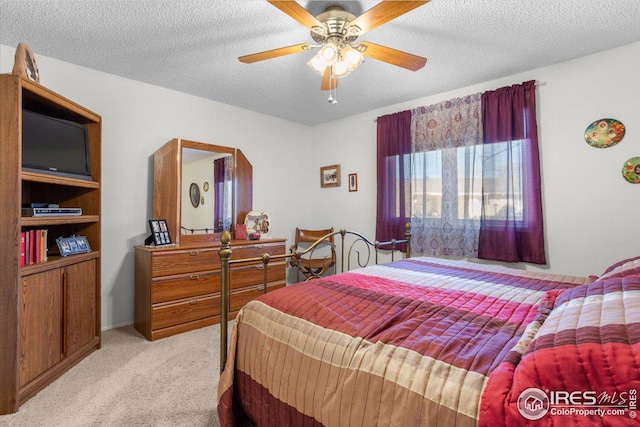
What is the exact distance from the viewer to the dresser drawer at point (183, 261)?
2758 millimetres

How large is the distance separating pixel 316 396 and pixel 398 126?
3.29 metres

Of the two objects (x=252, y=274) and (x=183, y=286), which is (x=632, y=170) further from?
(x=183, y=286)

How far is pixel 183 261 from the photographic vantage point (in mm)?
2922

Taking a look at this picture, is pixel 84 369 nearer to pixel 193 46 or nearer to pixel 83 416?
pixel 83 416

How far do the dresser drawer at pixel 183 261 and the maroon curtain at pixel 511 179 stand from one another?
2.72 m

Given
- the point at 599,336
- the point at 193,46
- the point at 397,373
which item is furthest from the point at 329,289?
the point at 193,46

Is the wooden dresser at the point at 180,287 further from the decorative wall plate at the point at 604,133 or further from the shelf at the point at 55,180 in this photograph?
the decorative wall plate at the point at 604,133

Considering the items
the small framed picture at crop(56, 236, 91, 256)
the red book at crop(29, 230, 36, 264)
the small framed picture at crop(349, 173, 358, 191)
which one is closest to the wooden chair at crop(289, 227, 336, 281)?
the small framed picture at crop(349, 173, 358, 191)

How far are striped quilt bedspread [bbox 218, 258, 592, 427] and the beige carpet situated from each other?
0.62 metres

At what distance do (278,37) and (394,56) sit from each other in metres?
0.91

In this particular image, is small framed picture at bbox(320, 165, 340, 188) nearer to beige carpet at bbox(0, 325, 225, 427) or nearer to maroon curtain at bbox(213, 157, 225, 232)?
maroon curtain at bbox(213, 157, 225, 232)

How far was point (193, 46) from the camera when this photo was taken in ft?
8.09

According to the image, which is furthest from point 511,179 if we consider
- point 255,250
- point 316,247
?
point 255,250

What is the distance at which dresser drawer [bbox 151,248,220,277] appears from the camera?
9.05ft
